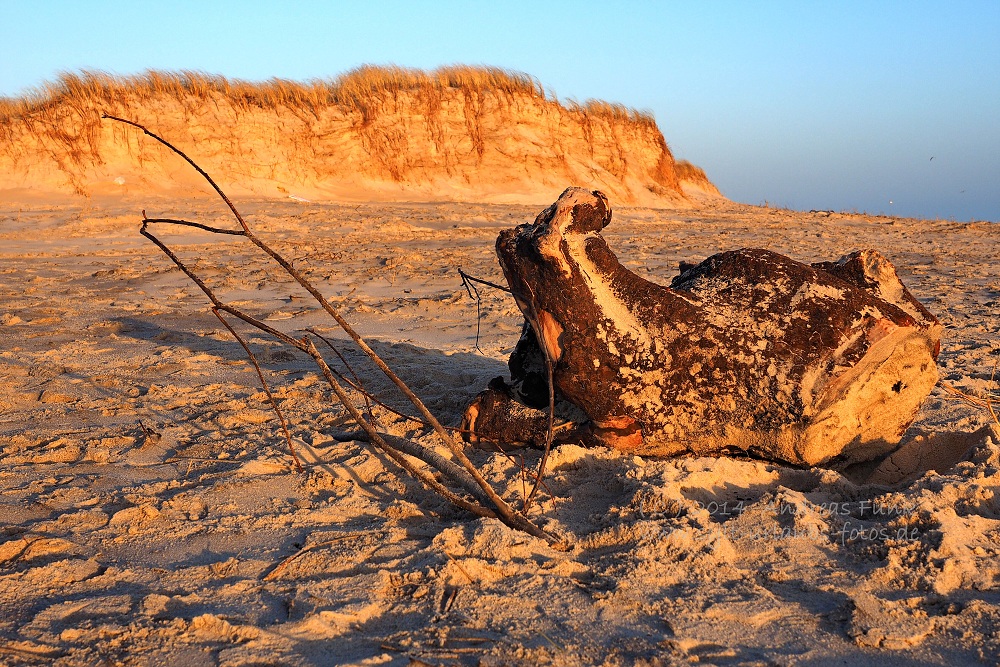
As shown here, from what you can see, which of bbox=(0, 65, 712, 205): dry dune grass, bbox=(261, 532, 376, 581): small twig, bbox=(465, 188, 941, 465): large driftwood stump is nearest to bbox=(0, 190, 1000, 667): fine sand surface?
bbox=(261, 532, 376, 581): small twig

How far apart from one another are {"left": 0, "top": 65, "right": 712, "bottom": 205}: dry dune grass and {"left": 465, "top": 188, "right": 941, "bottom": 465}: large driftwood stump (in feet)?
41.7

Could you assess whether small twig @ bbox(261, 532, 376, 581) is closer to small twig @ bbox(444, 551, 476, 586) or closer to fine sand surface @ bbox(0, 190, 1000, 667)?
fine sand surface @ bbox(0, 190, 1000, 667)

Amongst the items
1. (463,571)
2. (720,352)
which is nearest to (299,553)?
(463,571)

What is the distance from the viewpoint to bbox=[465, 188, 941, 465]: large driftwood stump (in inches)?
107

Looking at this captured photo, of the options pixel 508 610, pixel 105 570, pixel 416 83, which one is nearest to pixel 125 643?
pixel 105 570

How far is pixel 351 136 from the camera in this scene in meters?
15.8

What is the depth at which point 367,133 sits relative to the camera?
15.9 meters

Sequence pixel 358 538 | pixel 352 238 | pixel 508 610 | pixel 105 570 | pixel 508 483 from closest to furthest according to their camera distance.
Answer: pixel 508 610
pixel 105 570
pixel 358 538
pixel 508 483
pixel 352 238

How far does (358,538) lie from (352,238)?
801 centimetres

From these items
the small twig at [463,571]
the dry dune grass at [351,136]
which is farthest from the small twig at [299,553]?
the dry dune grass at [351,136]

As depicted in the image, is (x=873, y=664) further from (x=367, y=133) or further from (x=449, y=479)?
(x=367, y=133)

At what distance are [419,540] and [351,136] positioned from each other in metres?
14.6

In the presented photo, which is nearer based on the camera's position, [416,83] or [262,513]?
[262,513]

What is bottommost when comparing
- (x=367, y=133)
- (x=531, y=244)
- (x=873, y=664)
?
(x=873, y=664)
